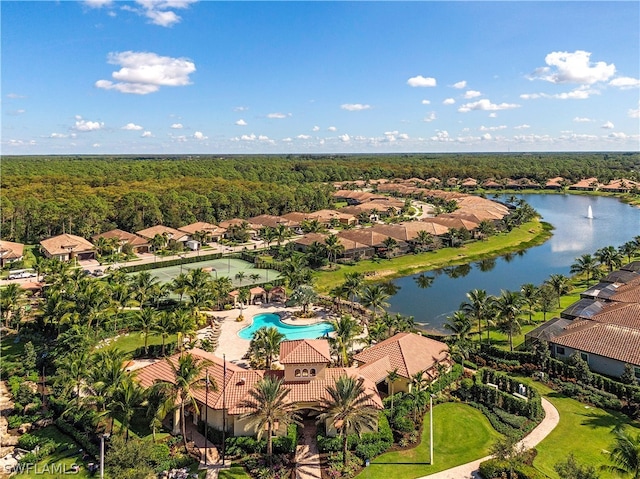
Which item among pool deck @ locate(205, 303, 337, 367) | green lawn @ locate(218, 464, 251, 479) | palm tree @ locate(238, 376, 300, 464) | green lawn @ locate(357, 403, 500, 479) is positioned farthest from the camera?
pool deck @ locate(205, 303, 337, 367)

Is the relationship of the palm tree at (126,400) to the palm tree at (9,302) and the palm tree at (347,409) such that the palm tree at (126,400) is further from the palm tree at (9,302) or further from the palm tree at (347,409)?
the palm tree at (9,302)

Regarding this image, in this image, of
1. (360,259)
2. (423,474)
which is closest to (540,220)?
(360,259)

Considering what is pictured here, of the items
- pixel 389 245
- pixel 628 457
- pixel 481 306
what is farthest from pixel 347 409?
pixel 389 245

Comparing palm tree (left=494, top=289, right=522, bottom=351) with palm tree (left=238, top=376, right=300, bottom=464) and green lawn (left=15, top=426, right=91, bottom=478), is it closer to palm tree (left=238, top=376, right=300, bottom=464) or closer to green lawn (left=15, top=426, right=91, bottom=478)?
palm tree (left=238, top=376, right=300, bottom=464)

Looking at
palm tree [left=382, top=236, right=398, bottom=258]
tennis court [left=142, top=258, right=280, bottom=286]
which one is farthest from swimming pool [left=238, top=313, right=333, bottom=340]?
palm tree [left=382, top=236, right=398, bottom=258]

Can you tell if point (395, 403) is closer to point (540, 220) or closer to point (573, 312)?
point (573, 312)

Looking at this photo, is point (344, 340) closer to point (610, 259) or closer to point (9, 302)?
point (9, 302)

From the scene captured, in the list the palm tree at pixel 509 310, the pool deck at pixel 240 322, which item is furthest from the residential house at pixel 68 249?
the palm tree at pixel 509 310
